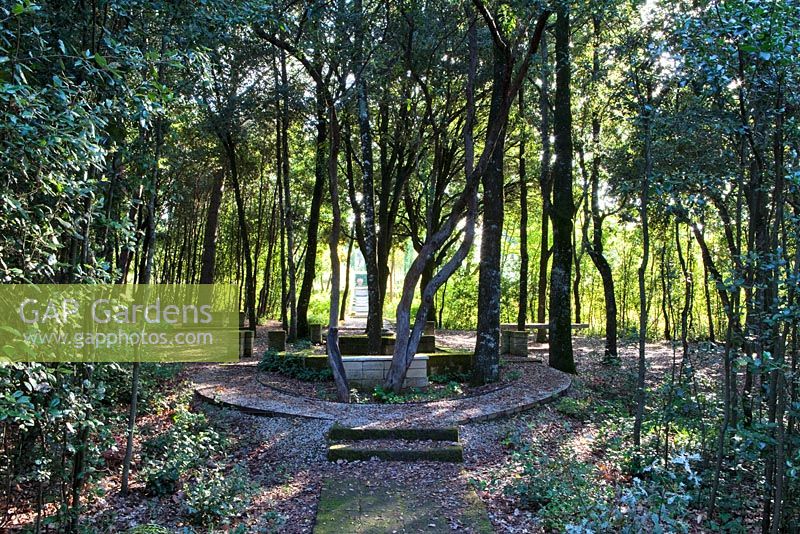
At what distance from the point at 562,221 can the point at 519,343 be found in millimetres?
3571

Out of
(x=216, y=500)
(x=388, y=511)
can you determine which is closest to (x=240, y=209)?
(x=216, y=500)

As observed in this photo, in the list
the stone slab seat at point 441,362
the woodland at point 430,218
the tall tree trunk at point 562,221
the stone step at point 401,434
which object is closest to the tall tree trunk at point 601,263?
the woodland at point 430,218

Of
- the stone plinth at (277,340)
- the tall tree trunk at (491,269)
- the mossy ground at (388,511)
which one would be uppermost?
the tall tree trunk at (491,269)

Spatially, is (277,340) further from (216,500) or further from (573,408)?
(216,500)

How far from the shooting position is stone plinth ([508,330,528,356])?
40.2 feet

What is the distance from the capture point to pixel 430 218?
9891 millimetres

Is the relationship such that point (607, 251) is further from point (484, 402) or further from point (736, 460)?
point (736, 460)

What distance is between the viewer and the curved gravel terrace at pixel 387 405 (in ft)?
21.7

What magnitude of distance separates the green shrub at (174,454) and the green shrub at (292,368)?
361 centimetres

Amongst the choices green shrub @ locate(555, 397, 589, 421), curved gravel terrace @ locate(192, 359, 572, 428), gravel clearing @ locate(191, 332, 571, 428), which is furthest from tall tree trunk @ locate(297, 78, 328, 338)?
green shrub @ locate(555, 397, 589, 421)

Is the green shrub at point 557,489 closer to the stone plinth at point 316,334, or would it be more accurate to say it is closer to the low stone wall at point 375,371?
the low stone wall at point 375,371

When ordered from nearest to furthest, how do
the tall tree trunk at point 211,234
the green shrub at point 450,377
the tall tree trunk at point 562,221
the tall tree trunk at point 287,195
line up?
1. the green shrub at point 450,377
2. the tall tree trunk at point 562,221
3. the tall tree trunk at point 287,195
4. the tall tree trunk at point 211,234

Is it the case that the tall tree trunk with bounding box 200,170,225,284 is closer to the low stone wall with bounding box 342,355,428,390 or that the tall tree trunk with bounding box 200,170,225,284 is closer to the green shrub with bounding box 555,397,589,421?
the low stone wall with bounding box 342,355,428,390

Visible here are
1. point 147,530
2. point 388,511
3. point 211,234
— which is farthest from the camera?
point 211,234
